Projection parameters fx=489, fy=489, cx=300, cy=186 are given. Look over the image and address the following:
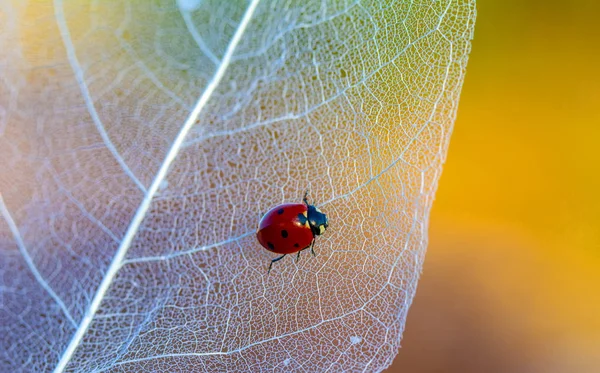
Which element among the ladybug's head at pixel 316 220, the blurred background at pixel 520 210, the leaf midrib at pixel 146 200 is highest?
the leaf midrib at pixel 146 200

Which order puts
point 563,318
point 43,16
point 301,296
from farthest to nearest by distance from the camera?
point 563,318, point 301,296, point 43,16

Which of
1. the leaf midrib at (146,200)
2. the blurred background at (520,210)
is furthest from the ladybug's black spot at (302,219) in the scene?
the blurred background at (520,210)

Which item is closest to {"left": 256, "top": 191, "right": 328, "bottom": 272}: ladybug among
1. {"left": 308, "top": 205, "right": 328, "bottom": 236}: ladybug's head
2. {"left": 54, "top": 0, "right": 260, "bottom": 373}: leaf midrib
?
{"left": 308, "top": 205, "right": 328, "bottom": 236}: ladybug's head

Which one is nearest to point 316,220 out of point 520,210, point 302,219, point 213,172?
point 302,219

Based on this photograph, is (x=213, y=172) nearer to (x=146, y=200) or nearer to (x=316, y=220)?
(x=146, y=200)

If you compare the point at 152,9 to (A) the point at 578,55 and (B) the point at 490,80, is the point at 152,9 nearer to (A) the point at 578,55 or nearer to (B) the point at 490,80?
(B) the point at 490,80

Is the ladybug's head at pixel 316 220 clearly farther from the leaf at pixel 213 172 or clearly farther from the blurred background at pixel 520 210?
the blurred background at pixel 520 210

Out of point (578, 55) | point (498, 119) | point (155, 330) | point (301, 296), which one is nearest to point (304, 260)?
point (301, 296)
